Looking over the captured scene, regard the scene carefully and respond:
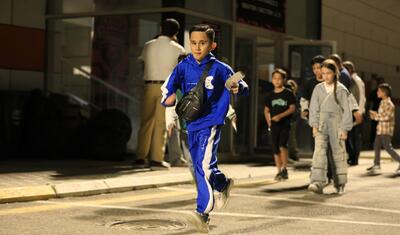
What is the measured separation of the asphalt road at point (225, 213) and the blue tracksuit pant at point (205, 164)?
0.27 metres

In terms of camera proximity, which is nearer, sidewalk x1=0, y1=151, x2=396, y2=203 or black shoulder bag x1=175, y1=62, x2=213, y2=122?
black shoulder bag x1=175, y1=62, x2=213, y2=122

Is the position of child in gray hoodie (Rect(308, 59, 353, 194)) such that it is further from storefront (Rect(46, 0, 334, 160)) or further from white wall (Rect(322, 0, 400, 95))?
white wall (Rect(322, 0, 400, 95))

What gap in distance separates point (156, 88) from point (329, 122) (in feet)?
9.47

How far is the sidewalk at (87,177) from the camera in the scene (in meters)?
8.07

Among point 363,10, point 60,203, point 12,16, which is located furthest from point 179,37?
point 363,10

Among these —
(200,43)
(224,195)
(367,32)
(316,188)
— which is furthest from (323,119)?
(367,32)

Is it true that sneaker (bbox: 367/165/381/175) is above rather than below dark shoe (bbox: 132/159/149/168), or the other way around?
below

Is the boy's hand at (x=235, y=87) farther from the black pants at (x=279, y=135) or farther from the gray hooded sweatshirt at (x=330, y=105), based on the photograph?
the black pants at (x=279, y=135)

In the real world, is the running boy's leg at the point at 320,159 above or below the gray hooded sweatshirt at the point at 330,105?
below

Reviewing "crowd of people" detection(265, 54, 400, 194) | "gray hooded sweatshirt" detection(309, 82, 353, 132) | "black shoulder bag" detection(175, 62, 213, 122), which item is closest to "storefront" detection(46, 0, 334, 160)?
"crowd of people" detection(265, 54, 400, 194)

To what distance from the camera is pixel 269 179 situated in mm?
10711

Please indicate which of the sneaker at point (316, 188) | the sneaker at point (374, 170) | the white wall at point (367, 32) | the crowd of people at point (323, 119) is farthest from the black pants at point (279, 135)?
the white wall at point (367, 32)

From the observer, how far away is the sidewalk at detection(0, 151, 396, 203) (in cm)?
807

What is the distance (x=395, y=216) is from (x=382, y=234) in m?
1.20
